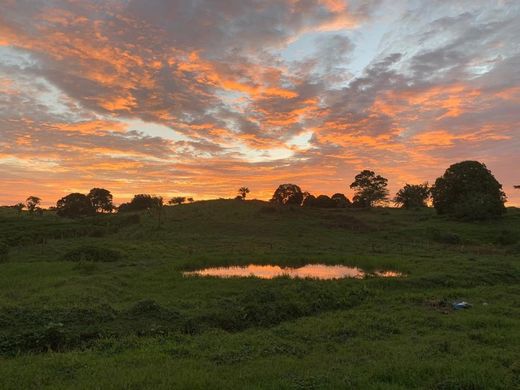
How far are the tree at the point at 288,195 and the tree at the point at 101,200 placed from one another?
5183 centimetres

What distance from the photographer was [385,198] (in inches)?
4434

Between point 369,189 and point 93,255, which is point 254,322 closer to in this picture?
point 93,255

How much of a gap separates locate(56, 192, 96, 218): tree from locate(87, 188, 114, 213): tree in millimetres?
8075

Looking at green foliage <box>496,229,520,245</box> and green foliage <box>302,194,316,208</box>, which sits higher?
green foliage <box>302,194,316,208</box>

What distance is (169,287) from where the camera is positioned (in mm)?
22750

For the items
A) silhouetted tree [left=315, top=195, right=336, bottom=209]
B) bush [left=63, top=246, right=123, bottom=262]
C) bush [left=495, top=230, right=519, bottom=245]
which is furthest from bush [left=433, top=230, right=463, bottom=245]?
silhouetted tree [left=315, top=195, right=336, bottom=209]

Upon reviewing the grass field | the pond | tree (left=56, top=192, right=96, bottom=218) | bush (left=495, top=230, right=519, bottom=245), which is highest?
tree (left=56, top=192, right=96, bottom=218)

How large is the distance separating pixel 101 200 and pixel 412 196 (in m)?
94.4

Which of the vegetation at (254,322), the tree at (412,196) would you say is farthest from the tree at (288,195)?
the vegetation at (254,322)

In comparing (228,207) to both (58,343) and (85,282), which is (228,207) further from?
(58,343)

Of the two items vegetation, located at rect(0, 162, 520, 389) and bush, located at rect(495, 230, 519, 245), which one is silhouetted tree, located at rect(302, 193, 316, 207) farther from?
vegetation, located at rect(0, 162, 520, 389)

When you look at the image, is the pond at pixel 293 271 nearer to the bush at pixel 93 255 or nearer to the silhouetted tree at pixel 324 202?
the bush at pixel 93 255

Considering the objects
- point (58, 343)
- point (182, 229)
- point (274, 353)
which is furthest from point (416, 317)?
point (182, 229)

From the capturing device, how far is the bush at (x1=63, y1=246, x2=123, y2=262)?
32281 millimetres
